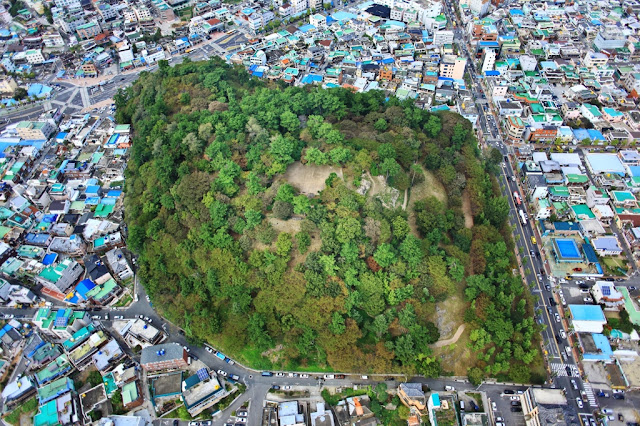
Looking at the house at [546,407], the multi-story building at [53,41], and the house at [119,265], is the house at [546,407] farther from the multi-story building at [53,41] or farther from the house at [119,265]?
the multi-story building at [53,41]

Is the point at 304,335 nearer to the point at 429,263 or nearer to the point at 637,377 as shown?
the point at 429,263

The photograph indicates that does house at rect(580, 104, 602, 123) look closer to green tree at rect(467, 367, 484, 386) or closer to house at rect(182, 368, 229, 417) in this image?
green tree at rect(467, 367, 484, 386)

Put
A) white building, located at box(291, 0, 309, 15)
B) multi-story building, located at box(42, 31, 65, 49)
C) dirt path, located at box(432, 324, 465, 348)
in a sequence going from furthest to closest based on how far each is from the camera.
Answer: white building, located at box(291, 0, 309, 15) → multi-story building, located at box(42, 31, 65, 49) → dirt path, located at box(432, 324, 465, 348)

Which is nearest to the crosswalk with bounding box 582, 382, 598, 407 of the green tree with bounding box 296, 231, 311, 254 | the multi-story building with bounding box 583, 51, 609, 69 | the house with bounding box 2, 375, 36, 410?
the green tree with bounding box 296, 231, 311, 254


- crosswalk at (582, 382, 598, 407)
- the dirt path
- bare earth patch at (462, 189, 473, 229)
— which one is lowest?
crosswalk at (582, 382, 598, 407)

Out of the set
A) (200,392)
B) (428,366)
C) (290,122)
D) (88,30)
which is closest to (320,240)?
(428,366)

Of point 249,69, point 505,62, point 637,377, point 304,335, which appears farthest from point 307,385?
point 505,62
